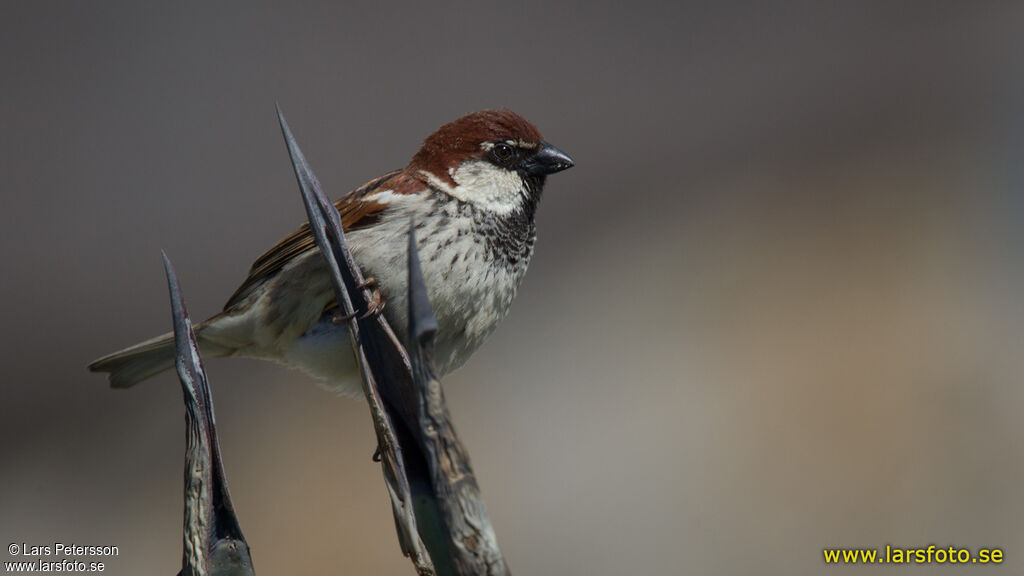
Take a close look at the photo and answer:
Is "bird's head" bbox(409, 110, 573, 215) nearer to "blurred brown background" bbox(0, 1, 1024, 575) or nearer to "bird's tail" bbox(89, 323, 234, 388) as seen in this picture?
"bird's tail" bbox(89, 323, 234, 388)

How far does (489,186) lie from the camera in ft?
5.23

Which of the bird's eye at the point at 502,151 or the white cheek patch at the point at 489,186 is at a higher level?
the bird's eye at the point at 502,151

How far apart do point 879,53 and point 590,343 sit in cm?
144

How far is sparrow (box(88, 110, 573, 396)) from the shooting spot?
150 cm

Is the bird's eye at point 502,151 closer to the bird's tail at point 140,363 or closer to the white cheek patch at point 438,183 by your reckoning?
the white cheek patch at point 438,183

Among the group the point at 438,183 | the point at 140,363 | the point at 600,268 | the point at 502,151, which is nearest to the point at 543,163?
Answer: the point at 502,151

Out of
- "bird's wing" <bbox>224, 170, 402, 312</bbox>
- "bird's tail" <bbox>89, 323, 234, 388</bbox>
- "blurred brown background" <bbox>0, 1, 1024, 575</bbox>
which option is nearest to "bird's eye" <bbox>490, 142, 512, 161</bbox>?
"bird's wing" <bbox>224, 170, 402, 312</bbox>

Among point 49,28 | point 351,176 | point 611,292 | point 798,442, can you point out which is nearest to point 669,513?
point 798,442

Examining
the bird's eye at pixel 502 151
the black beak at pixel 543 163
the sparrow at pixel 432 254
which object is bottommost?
the sparrow at pixel 432 254

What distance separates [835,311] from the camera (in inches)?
122

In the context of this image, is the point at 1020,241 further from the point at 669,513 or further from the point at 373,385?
the point at 373,385

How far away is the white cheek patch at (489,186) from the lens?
1.58 metres

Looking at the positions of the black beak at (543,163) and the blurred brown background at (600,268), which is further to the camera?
the blurred brown background at (600,268)

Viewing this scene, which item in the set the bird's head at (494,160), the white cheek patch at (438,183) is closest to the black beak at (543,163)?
the bird's head at (494,160)
